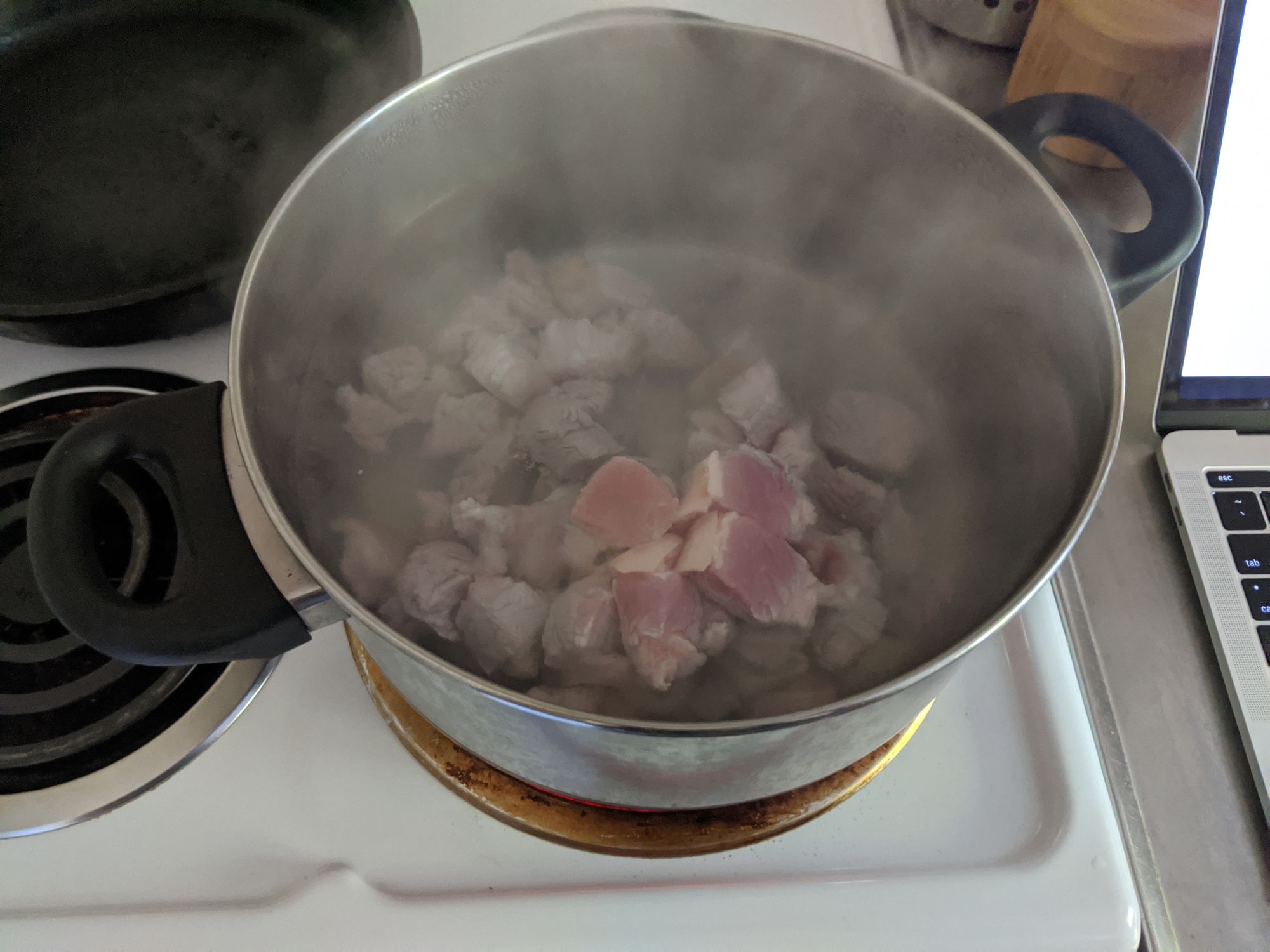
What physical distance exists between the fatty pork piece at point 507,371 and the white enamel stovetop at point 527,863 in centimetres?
33

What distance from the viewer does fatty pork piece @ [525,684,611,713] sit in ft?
2.22

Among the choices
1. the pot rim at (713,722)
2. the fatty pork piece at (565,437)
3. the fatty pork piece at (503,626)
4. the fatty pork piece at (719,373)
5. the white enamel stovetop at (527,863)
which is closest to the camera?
the pot rim at (713,722)

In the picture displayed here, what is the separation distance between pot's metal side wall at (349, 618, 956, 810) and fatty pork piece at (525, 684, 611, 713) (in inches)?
2.8

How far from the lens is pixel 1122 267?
0.69m

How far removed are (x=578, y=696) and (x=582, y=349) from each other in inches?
15.8

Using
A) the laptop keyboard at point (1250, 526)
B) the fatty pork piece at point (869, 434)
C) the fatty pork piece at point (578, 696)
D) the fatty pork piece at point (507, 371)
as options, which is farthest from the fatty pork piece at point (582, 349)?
the laptop keyboard at point (1250, 526)

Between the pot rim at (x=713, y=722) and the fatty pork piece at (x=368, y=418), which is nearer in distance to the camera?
the pot rim at (x=713, y=722)

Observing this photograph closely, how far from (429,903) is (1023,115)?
0.83 m

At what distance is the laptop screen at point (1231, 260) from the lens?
86cm

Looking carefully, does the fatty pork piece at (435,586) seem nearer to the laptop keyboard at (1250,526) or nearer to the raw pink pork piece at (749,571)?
the raw pink pork piece at (749,571)

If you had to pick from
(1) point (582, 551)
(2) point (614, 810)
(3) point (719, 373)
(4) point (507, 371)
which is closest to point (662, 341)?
(3) point (719, 373)

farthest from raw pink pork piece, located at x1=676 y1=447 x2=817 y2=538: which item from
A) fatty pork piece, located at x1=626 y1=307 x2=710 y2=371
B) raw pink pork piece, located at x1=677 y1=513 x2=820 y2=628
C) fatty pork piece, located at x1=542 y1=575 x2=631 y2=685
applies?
fatty pork piece, located at x1=626 y1=307 x2=710 y2=371

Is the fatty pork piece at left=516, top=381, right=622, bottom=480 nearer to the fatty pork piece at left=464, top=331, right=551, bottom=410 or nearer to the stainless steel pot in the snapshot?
the fatty pork piece at left=464, top=331, right=551, bottom=410

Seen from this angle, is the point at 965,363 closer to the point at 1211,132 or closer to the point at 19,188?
the point at 1211,132
